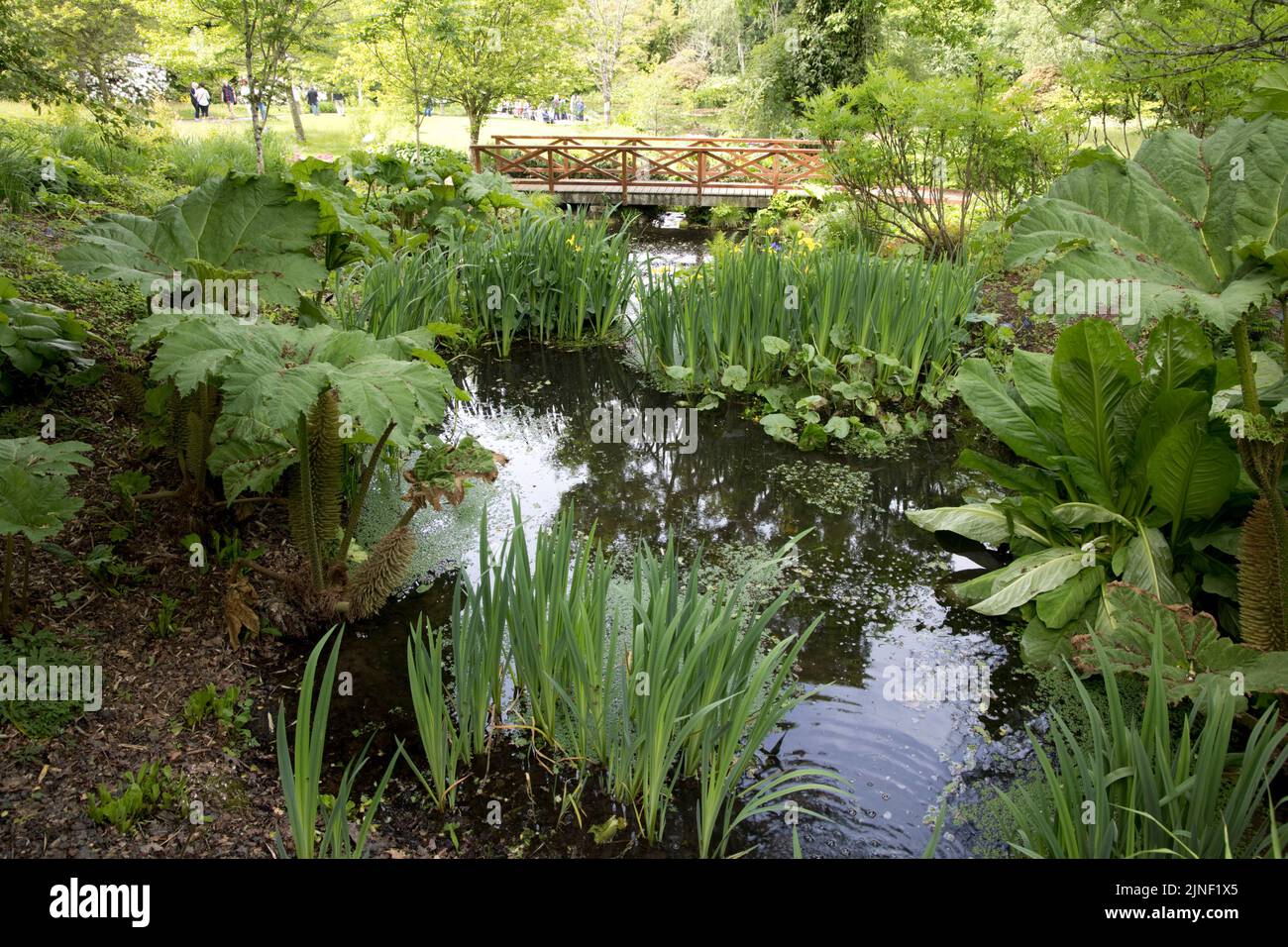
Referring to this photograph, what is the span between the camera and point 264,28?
28.5 ft

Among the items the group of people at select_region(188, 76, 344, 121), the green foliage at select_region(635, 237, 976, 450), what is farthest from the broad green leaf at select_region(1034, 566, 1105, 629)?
the group of people at select_region(188, 76, 344, 121)

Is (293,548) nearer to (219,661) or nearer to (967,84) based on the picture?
(219,661)

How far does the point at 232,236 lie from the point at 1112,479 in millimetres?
3197

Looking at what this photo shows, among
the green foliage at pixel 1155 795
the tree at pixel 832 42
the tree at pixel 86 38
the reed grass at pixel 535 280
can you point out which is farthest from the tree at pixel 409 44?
the green foliage at pixel 1155 795

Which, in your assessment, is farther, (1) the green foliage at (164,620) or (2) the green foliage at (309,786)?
(1) the green foliage at (164,620)

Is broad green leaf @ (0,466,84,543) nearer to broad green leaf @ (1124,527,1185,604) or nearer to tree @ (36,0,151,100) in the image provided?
tree @ (36,0,151,100)

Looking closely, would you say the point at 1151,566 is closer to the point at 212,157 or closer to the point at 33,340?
the point at 33,340

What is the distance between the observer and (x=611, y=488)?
449 cm

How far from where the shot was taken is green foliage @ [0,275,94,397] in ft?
11.4

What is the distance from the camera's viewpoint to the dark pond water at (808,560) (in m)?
2.64

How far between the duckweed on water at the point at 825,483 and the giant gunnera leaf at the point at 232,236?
2520 mm

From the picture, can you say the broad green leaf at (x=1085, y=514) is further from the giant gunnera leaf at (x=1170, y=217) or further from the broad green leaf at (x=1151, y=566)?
the giant gunnera leaf at (x=1170, y=217)

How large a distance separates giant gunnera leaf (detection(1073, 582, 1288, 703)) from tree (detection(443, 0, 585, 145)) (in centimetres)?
1394

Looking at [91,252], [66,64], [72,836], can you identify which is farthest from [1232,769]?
[66,64]
